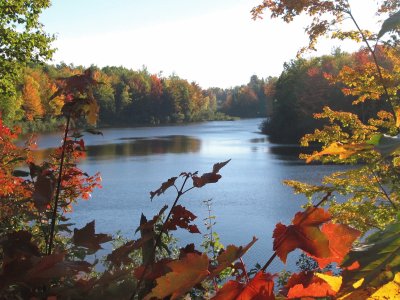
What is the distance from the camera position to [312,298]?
509 millimetres

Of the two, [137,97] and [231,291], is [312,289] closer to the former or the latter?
[231,291]

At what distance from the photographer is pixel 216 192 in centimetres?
1547

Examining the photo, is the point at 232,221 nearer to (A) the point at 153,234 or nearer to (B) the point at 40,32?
(B) the point at 40,32

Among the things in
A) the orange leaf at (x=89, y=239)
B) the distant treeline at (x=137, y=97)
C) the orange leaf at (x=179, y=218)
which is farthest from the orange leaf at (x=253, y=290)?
the distant treeline at (x=137, y=97)

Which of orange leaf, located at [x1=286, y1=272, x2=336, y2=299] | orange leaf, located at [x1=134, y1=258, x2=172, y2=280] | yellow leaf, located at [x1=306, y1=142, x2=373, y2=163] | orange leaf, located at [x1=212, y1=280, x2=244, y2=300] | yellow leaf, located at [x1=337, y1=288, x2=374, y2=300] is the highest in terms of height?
yellow leaf, located at [x1=306, y1=142, x2=373, y2=163]

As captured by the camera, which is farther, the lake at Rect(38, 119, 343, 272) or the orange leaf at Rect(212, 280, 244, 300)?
the lake at Rect(38, 119, 343, 272)

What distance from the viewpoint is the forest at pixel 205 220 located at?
46cm

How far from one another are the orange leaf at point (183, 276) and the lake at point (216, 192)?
308 inches

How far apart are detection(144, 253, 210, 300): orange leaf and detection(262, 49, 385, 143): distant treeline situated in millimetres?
30591

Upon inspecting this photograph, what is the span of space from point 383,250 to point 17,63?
8.91 metres

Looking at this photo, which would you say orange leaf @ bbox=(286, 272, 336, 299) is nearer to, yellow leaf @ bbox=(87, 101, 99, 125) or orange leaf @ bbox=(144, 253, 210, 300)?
orange leaf @ bbox=(144, 253, 210, 300)

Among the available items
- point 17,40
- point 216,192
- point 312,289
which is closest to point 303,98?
point 216,192

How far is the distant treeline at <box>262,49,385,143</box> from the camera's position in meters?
32.8

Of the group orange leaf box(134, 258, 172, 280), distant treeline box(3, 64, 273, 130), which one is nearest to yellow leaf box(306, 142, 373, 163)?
orange leaf box(134, 258, 172, 280)
